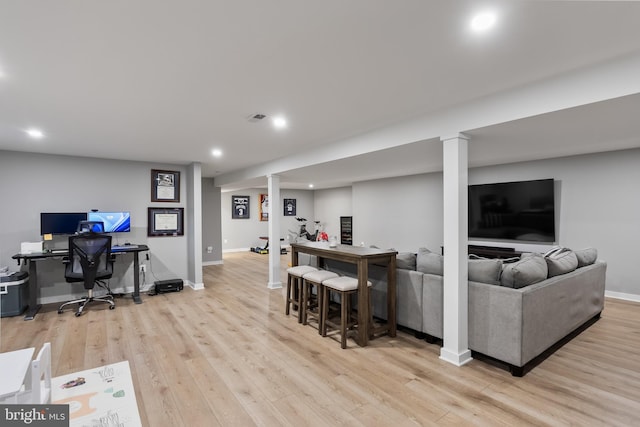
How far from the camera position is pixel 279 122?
10.8ft

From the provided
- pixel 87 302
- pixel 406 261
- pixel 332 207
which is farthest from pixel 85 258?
pixel 332 207

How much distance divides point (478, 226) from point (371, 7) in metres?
5.29

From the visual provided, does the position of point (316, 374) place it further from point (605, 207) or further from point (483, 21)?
point (605, 207)

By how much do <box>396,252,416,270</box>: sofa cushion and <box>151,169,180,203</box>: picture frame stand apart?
14.0ft

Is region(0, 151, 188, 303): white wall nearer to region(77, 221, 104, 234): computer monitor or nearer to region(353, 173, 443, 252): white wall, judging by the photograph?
region(77, 221, 104, 234): computer monitor

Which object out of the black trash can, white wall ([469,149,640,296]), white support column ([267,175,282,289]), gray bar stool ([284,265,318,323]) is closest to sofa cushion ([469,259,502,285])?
gray bar stool ([284,265,318,323])

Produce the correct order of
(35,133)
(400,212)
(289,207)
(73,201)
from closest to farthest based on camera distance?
1. (35,133)
2. (73,201)
3. (400,212)
4. (289,207)

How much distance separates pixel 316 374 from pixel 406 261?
1.52 m

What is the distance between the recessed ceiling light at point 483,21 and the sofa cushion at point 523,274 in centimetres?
197

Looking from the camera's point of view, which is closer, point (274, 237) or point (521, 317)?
point (521, 317)

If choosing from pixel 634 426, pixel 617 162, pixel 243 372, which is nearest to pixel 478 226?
pixel 617 162

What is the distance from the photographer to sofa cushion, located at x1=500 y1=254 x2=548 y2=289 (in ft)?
8.82

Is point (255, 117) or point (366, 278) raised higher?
point (255, 117)

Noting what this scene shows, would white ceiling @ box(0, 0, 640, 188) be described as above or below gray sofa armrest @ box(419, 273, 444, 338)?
above
